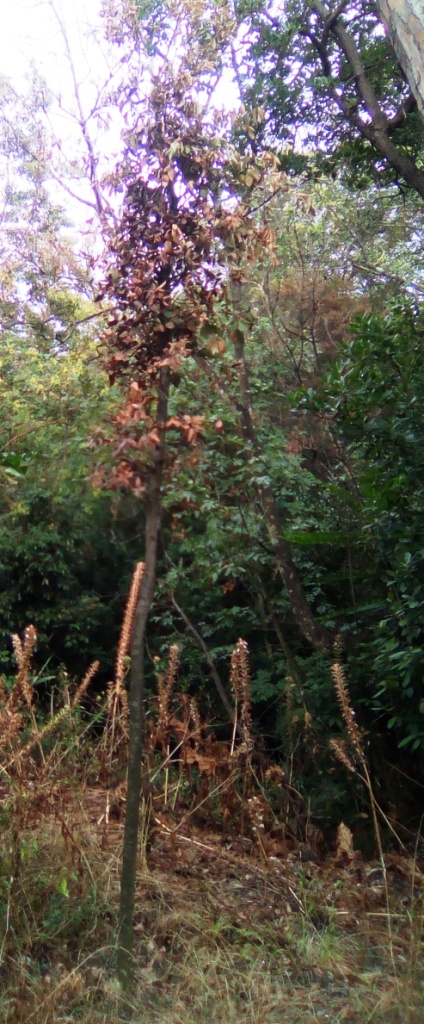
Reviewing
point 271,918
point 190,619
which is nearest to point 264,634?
point 190,619

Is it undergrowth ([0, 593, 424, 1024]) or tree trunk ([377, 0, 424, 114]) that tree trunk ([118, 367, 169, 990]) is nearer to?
undergrowth ([0, 593, 424, 1024])

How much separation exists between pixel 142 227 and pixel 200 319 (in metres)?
0.49

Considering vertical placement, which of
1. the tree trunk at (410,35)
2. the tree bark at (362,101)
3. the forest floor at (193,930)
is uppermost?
the tree bark at (362,101)

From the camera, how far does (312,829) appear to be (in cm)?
588

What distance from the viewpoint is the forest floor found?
12.1 feet

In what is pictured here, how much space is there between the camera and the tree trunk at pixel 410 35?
4.57 meters

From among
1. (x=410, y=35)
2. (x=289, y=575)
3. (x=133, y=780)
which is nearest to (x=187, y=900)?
(x=133, y=780)

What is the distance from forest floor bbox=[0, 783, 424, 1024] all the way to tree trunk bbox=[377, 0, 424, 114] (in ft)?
13.0

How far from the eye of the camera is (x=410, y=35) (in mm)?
4645

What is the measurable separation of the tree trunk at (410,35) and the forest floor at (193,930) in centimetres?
397

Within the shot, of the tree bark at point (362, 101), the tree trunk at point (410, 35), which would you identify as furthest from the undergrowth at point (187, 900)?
the tree bark at point (362, 101)

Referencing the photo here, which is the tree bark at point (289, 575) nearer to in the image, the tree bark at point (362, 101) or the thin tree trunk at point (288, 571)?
the thin tree trunk at point (288, 571)

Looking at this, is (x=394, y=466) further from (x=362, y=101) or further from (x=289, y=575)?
(x=362, y=101)

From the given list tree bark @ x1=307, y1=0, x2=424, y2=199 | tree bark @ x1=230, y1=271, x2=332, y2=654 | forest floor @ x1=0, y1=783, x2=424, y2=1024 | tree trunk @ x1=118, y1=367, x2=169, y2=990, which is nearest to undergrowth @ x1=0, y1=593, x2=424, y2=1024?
forest floor @ x1=0, y1=783, x2=424, y2=1024
